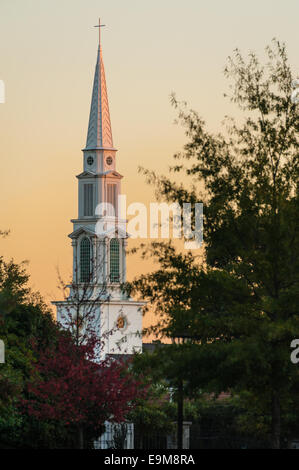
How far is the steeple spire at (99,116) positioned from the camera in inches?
4562

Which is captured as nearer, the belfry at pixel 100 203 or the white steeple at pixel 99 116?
the white steeple at pixel 99 116

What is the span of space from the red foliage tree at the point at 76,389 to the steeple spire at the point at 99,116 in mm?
82673

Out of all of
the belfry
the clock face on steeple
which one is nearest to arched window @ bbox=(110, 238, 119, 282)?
the belfry

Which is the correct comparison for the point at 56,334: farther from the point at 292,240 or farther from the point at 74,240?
the point at 74,240

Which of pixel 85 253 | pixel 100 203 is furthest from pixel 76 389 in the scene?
pixel 100 203

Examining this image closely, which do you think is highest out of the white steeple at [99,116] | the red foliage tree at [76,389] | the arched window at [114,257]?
the white steeple at [99,116]

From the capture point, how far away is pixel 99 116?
11700 cm

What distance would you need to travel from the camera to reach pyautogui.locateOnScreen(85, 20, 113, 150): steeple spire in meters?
116

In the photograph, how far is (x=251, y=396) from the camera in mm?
29234

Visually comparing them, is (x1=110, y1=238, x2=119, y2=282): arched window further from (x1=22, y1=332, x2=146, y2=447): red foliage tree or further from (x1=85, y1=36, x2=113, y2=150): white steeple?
(x1=22, y1=332, x2=146, y2=447): red foliage tree

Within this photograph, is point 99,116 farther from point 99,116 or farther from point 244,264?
point 244,264

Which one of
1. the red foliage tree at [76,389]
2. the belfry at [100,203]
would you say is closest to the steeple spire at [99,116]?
the belfry at [100,203]

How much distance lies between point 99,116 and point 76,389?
8619 cm

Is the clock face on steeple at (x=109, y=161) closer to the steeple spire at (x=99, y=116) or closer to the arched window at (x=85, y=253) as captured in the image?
the steeple spire at (x=99, y=116)
